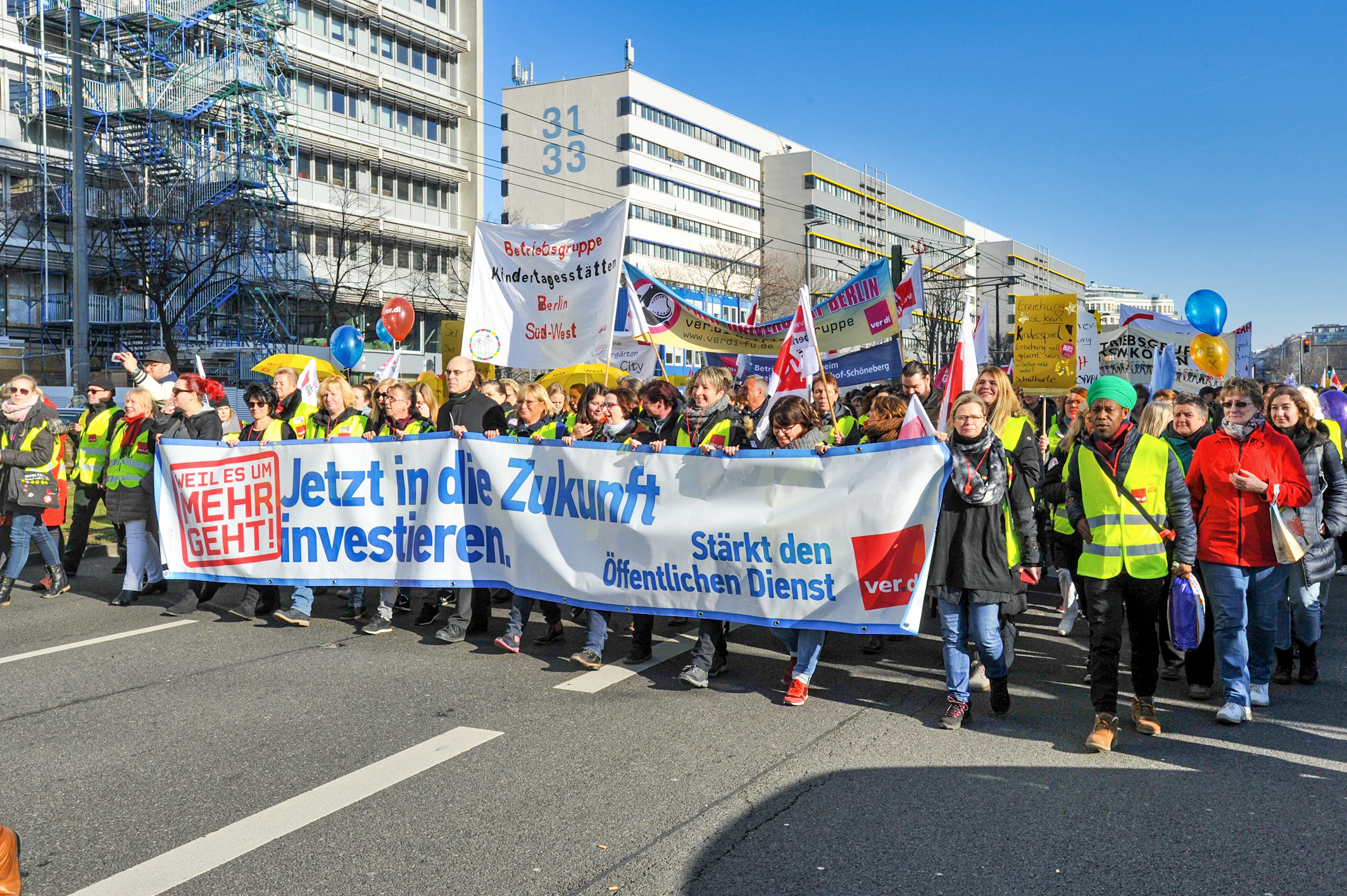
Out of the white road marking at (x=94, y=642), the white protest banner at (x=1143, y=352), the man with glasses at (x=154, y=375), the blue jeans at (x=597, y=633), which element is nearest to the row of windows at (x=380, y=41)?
the white protest banner at (x=1143, y=352)

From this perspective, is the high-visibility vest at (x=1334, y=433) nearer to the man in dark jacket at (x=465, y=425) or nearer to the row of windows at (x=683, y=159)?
the man in dark jacket at (x=465, y=425)

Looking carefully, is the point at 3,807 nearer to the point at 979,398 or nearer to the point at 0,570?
the point at 979,398

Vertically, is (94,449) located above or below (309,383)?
below

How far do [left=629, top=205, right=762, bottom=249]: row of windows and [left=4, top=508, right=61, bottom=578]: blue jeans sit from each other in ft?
199

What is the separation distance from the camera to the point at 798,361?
762cm

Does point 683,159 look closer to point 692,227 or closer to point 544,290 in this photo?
point 692,227

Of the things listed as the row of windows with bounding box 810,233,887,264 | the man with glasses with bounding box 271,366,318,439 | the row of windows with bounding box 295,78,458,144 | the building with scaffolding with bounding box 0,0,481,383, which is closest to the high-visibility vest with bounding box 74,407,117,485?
the man with glasses with bounding box 271,366,318,439

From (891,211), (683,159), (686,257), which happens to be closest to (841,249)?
(891,211)

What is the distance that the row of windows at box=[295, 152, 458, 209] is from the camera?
141 ft

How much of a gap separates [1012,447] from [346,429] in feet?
16.2

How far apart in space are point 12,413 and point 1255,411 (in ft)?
30.1

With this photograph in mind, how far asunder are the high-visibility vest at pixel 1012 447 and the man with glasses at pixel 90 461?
7.38 m

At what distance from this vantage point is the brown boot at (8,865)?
129 inches

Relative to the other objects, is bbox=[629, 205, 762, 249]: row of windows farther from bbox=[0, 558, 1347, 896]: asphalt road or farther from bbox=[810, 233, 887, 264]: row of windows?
bbox=[0, 558, 1347, 896]: asphalt road
